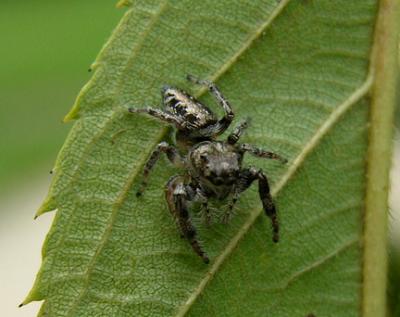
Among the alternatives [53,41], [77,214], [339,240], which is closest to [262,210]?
[339,240]

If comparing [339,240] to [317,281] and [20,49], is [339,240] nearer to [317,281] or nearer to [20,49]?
[317,281]

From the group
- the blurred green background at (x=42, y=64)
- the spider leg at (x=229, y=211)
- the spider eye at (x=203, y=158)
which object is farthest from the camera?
the blurred green background at (x=42, y=64)

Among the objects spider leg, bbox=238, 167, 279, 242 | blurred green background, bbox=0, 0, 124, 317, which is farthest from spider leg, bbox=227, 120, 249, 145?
blurred green background, bbox=0, 0, 124, 317

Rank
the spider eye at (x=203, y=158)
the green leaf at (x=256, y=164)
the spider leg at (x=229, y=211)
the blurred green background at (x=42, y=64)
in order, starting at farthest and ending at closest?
the blurred green background at (x=42, y=64), the spider eye at (x=203, y=158), the spider leg at (x=229, y=211), the green leaf at (x=256, y=164)

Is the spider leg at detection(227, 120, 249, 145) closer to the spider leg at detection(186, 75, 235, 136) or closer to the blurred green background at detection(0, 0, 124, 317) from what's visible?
the spider leg at detection(186, 75, 235, 136)

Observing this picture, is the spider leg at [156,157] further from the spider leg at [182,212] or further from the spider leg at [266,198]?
the spider leg at [266,198]

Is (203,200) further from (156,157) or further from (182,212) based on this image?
(156,157)

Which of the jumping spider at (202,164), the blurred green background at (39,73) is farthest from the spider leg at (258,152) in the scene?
the blurred green background at (39,73)

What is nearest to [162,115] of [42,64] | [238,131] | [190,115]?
[190,115]
